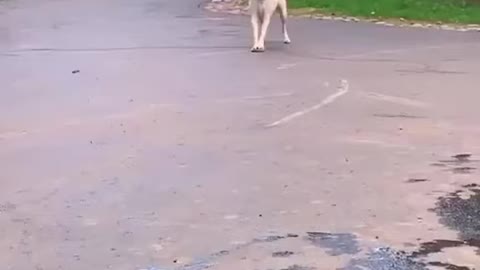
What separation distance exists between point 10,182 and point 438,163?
3.63 metres

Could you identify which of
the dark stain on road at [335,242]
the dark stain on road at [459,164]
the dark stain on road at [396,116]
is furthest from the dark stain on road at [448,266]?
the dark stain on road at [396,116]

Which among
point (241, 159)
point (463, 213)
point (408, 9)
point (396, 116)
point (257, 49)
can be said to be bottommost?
point (408, 9)

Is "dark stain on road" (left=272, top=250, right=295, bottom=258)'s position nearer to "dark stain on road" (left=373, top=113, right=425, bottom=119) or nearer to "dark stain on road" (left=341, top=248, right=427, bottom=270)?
"dark stain on road" (left=341, top=248, right=427, bottom=270)

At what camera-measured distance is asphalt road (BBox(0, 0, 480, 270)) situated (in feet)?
22.3

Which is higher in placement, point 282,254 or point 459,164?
point 282,254

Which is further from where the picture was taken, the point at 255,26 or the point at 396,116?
the point at 255,26

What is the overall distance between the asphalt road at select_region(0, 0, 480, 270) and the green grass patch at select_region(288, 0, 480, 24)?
252 inches

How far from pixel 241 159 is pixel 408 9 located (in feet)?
58.9

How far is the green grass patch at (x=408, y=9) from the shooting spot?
82.7 ft

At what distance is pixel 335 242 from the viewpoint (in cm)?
684

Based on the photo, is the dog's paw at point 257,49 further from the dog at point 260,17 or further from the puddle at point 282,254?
the puddle at point 282,254

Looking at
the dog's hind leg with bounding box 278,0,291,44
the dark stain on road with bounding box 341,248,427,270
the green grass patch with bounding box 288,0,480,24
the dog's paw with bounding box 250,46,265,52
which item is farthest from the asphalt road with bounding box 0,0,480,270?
the green grass patch with bounding box 288,0,480,24

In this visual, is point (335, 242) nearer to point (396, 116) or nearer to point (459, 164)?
point (459, 164)

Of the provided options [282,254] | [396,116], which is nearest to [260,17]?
[396,116]
